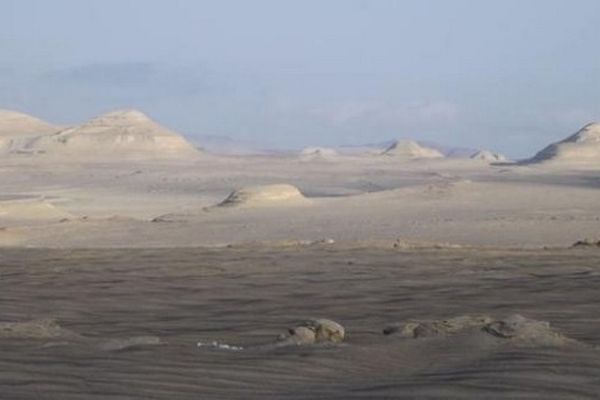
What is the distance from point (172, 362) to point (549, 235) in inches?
758

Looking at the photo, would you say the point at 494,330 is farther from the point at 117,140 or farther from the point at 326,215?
the point at 117,140

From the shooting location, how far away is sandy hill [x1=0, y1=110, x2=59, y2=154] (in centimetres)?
11319

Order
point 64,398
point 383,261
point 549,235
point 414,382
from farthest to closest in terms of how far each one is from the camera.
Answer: point 549,235, point 383,261, point 414,382, point 64,398

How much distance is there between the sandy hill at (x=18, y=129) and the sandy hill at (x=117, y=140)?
2.80m

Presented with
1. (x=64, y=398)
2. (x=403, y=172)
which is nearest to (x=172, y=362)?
(x=64, y=398)

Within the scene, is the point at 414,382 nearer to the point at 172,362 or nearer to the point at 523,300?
the point at 172,362

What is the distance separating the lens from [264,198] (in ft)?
129

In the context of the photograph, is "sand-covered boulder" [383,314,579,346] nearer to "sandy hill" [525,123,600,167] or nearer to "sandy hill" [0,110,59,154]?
"sandy hill" [525,123,600,167]

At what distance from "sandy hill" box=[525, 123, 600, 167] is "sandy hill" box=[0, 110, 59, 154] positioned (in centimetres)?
4424

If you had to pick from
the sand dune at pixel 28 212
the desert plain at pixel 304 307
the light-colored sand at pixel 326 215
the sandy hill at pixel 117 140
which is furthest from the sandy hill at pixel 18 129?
the desert plain at pixel 304 307

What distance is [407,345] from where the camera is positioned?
8078 millimetres

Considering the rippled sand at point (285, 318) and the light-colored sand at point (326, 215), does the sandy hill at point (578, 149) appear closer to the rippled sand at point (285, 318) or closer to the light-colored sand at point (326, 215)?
the light-colored sand at point (326, 215)

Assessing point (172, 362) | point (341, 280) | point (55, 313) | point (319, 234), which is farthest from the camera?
point (319, 234)

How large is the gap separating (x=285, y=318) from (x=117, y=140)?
103502 mm
